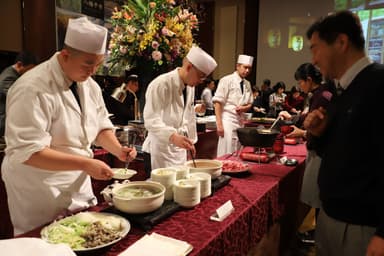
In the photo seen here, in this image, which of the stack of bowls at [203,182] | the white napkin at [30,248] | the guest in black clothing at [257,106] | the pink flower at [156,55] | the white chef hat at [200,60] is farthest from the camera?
the guest in black clothing at [257,106]

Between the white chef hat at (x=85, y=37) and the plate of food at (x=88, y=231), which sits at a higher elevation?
the white chef hat at (x=85, y=37)

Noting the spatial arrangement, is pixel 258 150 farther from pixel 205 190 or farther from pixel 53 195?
pixel 53 195

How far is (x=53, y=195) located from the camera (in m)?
1.32

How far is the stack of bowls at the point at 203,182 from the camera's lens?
1.54m

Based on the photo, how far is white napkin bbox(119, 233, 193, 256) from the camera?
3.40 ft

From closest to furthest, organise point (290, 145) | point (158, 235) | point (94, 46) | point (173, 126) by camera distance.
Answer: point (158, 235), point (94, 46), point (173, 126), point (290, 145)

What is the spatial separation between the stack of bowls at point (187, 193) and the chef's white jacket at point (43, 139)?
41 centimetres

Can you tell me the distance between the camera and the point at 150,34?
2596mm

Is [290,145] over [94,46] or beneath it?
beneath

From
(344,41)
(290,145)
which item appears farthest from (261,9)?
(344,41)

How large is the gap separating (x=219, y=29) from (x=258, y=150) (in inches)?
309

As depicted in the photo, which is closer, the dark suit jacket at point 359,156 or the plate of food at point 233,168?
the dark suit jacket at point 359,156

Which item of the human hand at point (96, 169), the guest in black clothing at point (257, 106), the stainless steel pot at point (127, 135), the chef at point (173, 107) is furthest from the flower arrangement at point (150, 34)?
the guest in black clothing at point (257, 106)

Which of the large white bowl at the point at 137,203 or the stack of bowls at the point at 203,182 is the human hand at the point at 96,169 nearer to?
the large white bowl at the point at 137,203
